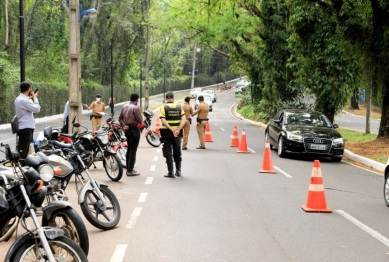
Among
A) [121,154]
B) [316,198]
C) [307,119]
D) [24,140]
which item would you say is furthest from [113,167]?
[307,119]

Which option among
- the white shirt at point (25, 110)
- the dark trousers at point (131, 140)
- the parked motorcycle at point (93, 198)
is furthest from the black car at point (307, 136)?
the parked motorcycle at point (93, 198)

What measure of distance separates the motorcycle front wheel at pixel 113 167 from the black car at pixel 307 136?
6.88m

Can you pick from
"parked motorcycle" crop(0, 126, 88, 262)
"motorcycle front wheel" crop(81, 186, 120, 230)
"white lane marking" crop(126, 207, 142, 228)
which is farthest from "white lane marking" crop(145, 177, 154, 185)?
"parked motorcycle" crop(0, 126, 88, 262)

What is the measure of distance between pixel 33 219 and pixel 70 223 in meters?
1.16

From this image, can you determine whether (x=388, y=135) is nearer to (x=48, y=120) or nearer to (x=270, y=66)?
(x=270, y=66)

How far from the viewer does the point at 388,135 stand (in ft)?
69.3

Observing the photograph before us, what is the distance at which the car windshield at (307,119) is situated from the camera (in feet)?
61.4

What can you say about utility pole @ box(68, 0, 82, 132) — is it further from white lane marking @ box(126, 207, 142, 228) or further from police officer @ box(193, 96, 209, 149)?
white lane marking @ box(126, 207, 142, 228)

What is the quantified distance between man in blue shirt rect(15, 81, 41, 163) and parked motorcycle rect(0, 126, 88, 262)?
5699 mm

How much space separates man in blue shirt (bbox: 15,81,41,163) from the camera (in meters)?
11.0

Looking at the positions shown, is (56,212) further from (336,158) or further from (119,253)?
(336,158)

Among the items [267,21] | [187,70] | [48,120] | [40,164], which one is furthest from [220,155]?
[187,70]

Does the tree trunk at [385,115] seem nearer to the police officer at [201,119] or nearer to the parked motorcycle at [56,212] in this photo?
the police officer at [201,119]

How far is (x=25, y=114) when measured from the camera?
11289 mm
